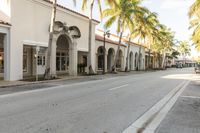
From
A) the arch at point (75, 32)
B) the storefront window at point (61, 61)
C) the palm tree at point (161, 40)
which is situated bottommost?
the storefront window at point (61, 61)

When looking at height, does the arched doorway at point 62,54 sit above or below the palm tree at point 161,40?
below

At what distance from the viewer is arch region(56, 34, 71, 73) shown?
105ft

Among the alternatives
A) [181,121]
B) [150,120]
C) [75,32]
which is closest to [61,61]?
[75,32]

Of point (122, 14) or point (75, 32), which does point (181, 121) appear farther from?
point (122, 14)

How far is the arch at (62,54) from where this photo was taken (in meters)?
32.0

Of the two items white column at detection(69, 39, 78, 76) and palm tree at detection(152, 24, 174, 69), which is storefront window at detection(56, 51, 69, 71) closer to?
white column at detection(69, 39, 78, 76)

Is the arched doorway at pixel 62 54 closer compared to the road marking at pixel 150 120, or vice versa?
the road marking at pixel 150 120

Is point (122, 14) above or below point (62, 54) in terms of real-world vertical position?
above

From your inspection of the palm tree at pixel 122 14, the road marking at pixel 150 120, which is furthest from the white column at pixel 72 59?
the road marking at pixel 150 120

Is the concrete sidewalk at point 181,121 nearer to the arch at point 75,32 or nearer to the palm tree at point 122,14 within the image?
the arch at point 75,32

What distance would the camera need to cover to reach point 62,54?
3300 centimetres

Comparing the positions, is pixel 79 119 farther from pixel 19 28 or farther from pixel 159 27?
pixel 159 27

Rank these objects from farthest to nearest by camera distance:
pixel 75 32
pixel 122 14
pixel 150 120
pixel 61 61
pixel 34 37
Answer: pixel 122 14 → pixel 61 61 → pixel 75 32 → pixel 34 37 → pixel 150 120

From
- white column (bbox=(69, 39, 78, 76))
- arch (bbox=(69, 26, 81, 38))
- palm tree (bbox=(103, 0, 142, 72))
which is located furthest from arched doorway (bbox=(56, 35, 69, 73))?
palm tree (bbox=(103, 0, 142, 72))
